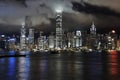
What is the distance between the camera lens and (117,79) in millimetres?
42750

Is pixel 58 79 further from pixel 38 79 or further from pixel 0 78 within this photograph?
pixel 0 78

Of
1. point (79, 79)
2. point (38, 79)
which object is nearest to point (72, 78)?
point (79, 79)

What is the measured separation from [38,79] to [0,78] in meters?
5.58

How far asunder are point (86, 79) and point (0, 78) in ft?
39.4

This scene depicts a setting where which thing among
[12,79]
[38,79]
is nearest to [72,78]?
[38,79]

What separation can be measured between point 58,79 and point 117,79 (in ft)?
25.9

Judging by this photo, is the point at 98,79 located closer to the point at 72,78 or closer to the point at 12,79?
the point at 72,78

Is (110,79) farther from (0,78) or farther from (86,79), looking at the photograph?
(0,78)

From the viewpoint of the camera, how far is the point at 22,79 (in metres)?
43.5

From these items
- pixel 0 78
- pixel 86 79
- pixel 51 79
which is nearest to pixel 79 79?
pixel 86 79

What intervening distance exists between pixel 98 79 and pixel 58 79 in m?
5.55

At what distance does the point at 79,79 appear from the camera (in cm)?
4375

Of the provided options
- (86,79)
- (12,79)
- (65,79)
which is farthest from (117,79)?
(12,79)

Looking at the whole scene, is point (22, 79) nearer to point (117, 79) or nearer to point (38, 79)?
point (38, 79)
